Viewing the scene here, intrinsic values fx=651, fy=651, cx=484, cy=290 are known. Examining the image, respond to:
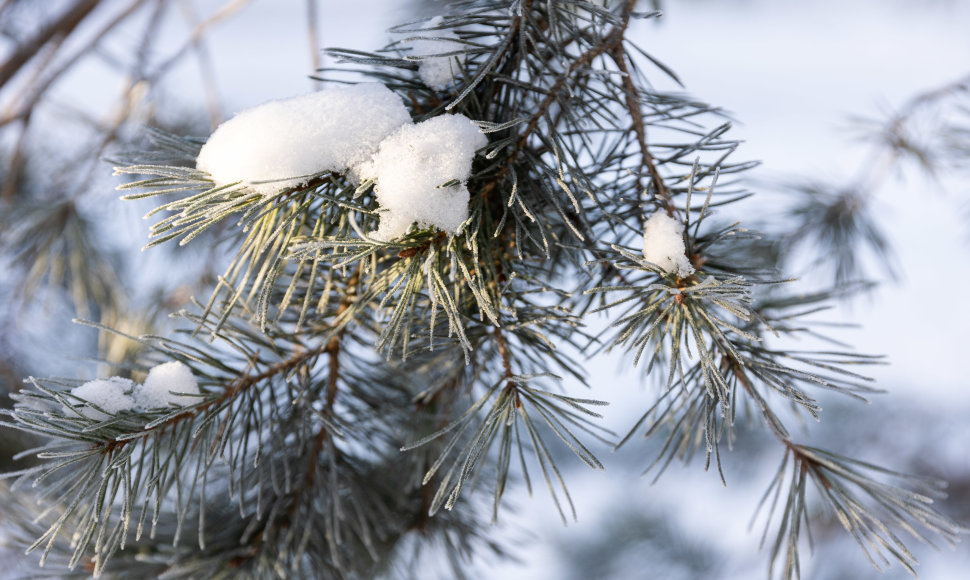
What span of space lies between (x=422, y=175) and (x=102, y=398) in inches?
9.3

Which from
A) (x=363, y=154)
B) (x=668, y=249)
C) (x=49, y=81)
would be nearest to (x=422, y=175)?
(x=363, y=154)

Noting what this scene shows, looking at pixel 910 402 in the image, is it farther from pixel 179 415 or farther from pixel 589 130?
pixel 179 415

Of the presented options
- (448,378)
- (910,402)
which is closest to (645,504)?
(910,402)

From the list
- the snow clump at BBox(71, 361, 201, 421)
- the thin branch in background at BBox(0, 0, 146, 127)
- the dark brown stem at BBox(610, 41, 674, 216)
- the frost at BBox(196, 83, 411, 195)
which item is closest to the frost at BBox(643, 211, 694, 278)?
the dark brown stem at BBox(610, 41, 674, 216)

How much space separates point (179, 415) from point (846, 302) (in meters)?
0.84

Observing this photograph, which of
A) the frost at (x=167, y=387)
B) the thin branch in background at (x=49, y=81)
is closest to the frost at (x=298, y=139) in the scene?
the frost at (x=167, y=387)

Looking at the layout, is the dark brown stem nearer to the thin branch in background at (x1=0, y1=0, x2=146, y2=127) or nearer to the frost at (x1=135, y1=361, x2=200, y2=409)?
the frost at (x1=135, y1=361, x2=200, y2=409)

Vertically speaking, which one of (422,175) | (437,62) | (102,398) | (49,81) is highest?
(49,81)

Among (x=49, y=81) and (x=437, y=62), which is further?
(x=49, y=81)

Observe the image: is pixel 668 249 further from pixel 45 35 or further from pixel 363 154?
pixel 45 35

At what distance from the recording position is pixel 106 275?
932 mm

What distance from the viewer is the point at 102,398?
1.28ft

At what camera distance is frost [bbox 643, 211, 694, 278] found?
1.17 feet

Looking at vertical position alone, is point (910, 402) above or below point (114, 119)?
below
